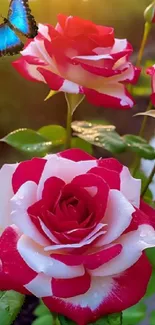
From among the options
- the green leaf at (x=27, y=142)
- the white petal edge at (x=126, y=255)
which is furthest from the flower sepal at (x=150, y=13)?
the white petal edge at (x=126, y=255)

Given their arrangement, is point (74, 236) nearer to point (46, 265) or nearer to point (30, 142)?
point (46, 265)

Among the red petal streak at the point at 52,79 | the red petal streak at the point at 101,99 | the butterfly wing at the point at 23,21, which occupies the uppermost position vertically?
the butterfly wing at the point at 23,21

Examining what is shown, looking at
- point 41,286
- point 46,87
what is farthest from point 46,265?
point 46,87

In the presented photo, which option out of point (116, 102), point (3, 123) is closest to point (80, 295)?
point (116, 102)

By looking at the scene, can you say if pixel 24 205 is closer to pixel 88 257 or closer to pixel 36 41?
pixel 88 257

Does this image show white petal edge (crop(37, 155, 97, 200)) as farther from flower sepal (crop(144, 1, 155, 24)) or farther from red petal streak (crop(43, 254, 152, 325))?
flower sepal (crop(144, 1, 155, 24))

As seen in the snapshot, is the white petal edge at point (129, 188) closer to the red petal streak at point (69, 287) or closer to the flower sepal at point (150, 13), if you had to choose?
the red petal streak at point (69, 287)
